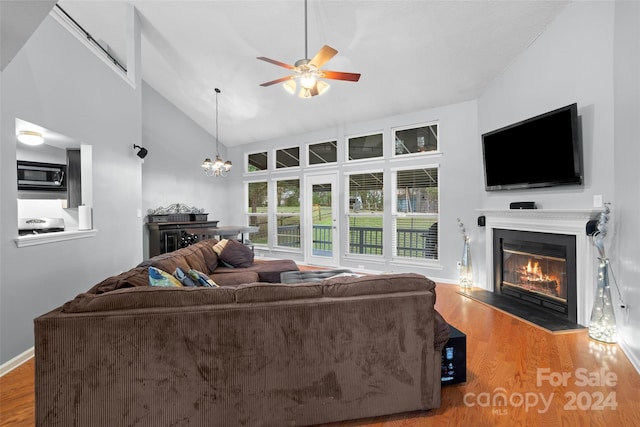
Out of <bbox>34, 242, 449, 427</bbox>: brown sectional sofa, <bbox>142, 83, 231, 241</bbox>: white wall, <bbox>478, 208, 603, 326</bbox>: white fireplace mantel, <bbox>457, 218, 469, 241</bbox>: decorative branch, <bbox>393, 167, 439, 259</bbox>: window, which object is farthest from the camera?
<bbox>142, 83, 231, 241</bbox>: white wall

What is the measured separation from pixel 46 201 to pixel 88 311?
342 centimetres

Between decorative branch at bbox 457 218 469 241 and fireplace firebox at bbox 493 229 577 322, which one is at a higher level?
decorative branch at bbox 457 218 469 241

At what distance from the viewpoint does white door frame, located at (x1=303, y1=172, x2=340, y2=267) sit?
636 cm

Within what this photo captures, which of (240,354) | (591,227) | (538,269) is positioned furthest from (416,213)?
(240,354)

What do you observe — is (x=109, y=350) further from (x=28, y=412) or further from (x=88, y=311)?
(x=28, y=412)

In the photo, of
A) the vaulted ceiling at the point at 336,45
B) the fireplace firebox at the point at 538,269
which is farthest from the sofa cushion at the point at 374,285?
the vaulted ceiling at the point at 336,45

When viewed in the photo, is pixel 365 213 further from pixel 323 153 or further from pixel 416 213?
pixel 323 153

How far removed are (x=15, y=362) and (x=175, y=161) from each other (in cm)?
516

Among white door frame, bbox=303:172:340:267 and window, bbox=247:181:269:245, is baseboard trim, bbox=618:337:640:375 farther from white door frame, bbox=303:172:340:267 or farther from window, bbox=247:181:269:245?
window, bbox=247:181:269:245

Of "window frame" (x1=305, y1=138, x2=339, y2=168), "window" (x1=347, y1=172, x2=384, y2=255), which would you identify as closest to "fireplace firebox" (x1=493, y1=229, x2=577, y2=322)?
"window" (x1=347, y1=172, x2=384, y2=255)

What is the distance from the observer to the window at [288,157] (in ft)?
23.3

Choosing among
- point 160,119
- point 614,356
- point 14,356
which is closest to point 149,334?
point 14,356

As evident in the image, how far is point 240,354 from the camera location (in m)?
1.59

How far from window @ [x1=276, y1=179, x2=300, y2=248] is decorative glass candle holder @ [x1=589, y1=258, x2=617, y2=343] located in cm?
527
